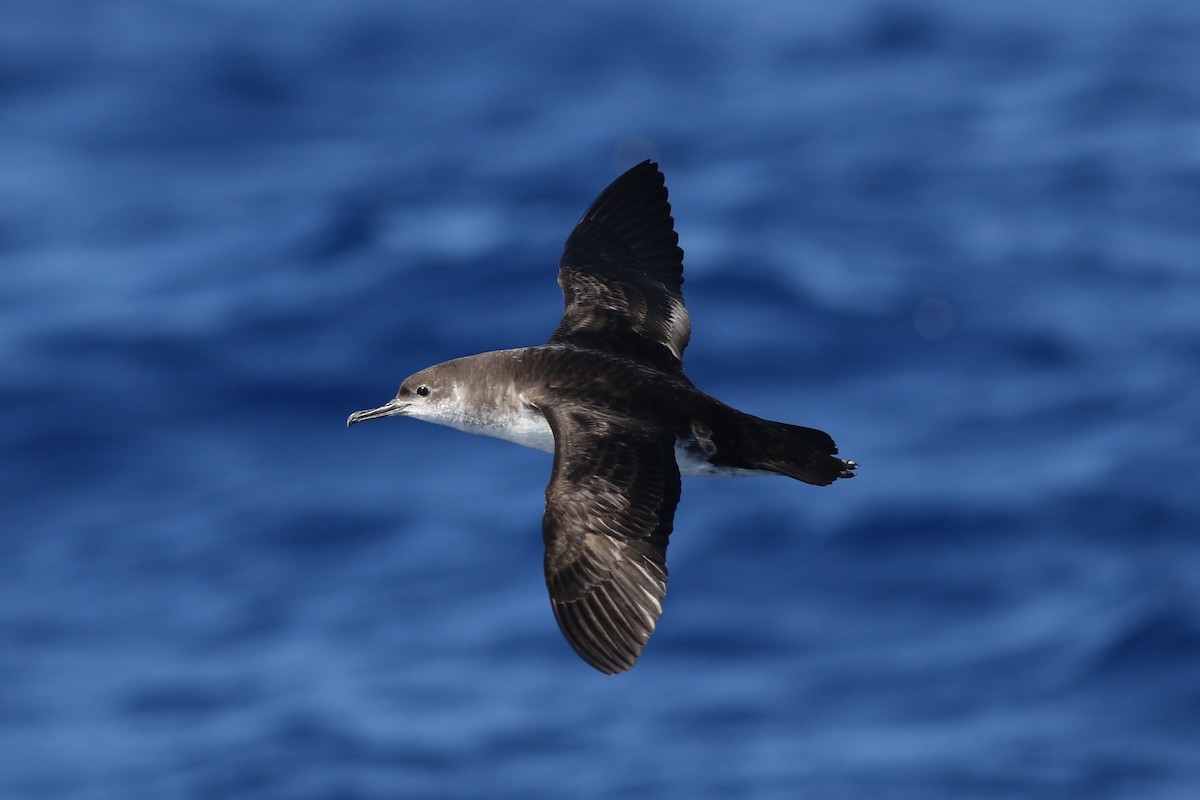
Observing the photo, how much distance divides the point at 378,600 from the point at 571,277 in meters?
10.5

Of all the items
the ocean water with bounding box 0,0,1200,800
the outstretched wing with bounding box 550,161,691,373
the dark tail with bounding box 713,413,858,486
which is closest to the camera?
the dark tail with bounding box 713,413,858,486

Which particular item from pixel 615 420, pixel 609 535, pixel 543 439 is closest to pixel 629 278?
pixel 543 439

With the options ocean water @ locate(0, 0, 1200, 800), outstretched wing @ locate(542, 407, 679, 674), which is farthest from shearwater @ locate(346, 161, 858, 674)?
ocean water @ locate(0, 0, 1200, 800)

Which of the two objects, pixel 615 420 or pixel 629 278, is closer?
pixel 615 420

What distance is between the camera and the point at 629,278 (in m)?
10.6

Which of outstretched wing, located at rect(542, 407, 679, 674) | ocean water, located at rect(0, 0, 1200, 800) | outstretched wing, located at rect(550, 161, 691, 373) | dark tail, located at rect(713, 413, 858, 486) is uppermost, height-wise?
ocean water, located at rect(0, 0, 1200, 800)

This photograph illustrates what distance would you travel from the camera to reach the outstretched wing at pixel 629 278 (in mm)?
10102

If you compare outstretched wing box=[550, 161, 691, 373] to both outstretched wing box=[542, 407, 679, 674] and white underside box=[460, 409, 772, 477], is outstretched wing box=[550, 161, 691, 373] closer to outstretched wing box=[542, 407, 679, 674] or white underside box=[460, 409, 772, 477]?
white underside box=[460, 409, 772, 477]

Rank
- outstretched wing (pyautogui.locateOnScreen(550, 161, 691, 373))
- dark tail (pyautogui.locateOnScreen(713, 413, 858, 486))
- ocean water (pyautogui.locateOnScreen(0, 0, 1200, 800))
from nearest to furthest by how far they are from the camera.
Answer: dark tail (pyautogui.locateOnScreen(713, 413, 858, 486))
outstretched wing (pyautogui.locateOnScreen(550, 161, 691, 373))
ocean water (pyautogui.locateOnScreen(0, 0, 1200, 800))

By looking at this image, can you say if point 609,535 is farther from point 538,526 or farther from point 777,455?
point 538,526

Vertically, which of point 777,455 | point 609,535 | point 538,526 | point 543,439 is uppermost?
point 538,526

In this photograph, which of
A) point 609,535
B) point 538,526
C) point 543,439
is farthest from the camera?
point 538,526

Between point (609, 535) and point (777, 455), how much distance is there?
3.44 feet

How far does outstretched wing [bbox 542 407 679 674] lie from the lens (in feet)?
27.0
